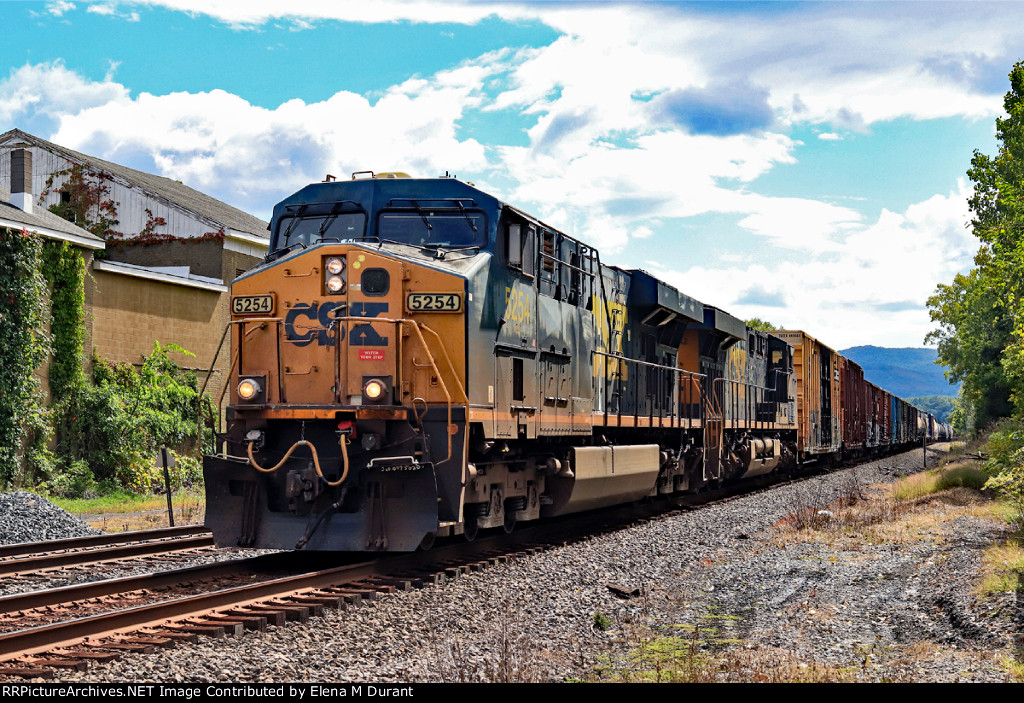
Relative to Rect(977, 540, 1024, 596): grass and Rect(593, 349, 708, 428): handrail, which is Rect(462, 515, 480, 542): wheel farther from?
Rect(977, 540, 1024, 596): grass

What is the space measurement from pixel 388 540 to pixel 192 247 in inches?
804

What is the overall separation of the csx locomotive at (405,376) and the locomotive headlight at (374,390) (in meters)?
0.01

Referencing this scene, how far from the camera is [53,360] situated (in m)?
20.1

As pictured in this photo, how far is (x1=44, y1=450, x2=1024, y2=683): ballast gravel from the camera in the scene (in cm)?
603

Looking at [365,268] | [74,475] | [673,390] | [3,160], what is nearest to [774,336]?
[673,390]

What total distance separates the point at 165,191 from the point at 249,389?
71.8ft

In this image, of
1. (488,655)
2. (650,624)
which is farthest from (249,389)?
(650,624)

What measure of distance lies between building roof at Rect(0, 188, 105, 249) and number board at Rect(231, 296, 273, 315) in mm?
11981

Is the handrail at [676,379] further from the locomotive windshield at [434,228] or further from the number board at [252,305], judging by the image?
the number board at [252,305]

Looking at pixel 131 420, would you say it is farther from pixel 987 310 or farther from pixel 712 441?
pixel 987 310

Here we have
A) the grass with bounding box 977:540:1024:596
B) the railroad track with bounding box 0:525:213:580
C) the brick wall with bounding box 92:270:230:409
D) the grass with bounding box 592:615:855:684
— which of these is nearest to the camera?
the grass with bounding box 592:615:855:684

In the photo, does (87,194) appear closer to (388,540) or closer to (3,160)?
(3,160)

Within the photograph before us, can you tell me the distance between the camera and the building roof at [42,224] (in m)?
19.3

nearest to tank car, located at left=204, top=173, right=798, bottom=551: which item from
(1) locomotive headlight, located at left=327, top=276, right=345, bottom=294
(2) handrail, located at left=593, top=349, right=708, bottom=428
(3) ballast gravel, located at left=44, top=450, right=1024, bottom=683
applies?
(1) locomotive headlight, located at left=327, top=276, right=345, bottom=294
